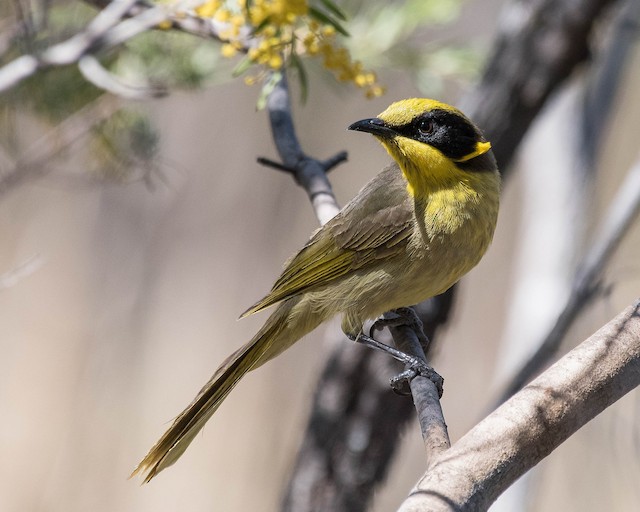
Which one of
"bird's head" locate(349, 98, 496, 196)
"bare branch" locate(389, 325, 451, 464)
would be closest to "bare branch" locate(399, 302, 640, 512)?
"bare branch" locate(389, 325, 451, 464)

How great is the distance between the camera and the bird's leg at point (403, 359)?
2795 mm

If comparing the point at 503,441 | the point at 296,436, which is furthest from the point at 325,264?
the point at 296,436

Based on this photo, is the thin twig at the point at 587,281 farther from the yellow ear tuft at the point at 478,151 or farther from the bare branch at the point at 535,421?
the bare branch at the point at 535,421

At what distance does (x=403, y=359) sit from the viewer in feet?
9.66

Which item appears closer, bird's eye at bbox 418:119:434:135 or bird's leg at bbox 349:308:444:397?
bird's leg at bbox 349:308:444:397

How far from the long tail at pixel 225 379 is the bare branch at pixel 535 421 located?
1.18 m

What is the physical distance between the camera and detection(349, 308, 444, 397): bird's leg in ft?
9.17

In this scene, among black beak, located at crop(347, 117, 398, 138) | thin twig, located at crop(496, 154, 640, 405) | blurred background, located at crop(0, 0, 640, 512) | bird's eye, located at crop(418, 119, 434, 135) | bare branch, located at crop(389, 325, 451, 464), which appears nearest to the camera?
bare branch, located at crop(389, 325, 451, 464)

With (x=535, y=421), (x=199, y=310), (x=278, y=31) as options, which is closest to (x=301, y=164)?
(x=278, y=31)

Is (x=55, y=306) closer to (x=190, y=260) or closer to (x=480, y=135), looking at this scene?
(x=190, y=260)

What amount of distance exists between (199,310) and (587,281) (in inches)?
141

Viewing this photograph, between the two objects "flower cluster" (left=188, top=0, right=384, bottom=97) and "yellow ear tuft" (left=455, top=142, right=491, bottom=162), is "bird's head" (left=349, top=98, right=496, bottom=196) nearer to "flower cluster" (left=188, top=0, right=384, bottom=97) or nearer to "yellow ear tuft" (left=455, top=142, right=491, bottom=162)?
"yellow ear tuft" (left=455, top=142, right=491, bottom=162)

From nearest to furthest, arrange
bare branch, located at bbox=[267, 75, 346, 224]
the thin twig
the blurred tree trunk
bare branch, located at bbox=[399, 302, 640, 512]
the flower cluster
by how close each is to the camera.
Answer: bare branch, located at bbox=[399, 302, 640, 512] < the flower cluster < bare branch, located at bbox=[267, 75, 346, 224] < the thin twig < the blurred tree trunk

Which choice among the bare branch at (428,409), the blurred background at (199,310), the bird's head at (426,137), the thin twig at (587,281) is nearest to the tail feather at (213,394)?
the bare branch at (428,409)
